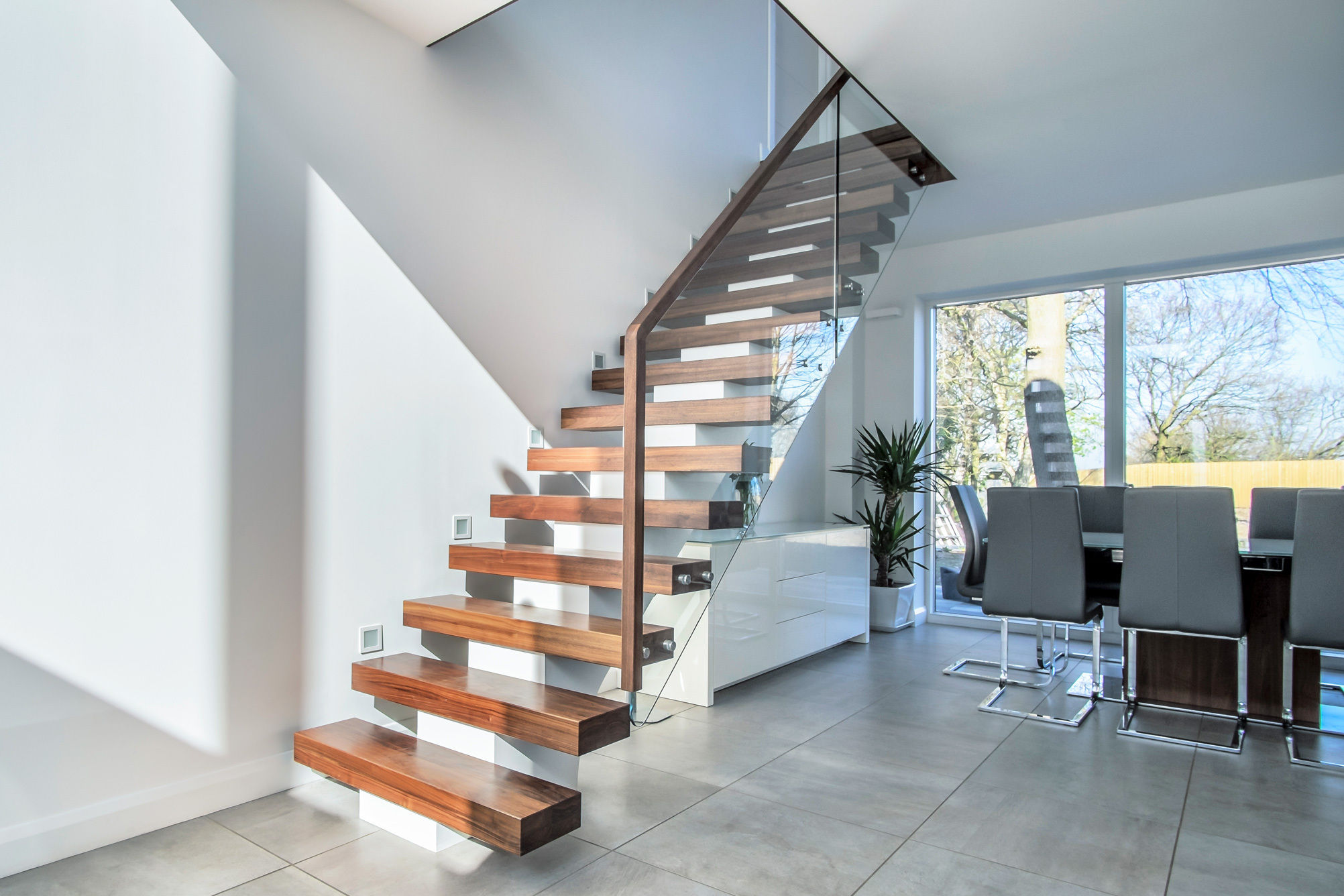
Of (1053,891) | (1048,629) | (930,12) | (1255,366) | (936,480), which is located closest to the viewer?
(1053,891)

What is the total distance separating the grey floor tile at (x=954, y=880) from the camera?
1.99m

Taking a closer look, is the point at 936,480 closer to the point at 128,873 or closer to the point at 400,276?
the point at 400,276

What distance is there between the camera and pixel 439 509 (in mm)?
3252

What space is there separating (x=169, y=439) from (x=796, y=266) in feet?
7.77

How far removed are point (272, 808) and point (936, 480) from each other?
506 centimetres

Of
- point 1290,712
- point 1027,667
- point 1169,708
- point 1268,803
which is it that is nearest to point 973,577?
point 1027,667

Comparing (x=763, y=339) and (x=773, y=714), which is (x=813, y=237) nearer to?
(x=763, y=339)

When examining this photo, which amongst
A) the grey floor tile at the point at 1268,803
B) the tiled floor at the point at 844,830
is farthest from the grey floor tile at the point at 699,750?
the grey floor tile at the point at 1268,803

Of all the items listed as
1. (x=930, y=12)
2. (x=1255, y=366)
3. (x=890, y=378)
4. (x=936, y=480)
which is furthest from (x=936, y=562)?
(x=930, y=12)

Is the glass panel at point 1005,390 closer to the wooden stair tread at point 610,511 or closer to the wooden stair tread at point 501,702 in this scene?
the wooden stair tread at point 610,511

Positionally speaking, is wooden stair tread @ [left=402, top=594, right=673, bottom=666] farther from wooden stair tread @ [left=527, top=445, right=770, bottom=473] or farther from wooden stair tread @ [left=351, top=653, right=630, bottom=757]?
wooden stair tread @ [left=527, top=445, right=770, bottom=473]

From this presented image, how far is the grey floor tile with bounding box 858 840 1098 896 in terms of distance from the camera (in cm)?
199

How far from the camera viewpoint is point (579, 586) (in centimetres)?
271

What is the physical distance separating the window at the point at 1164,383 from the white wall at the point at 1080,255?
139 mm
